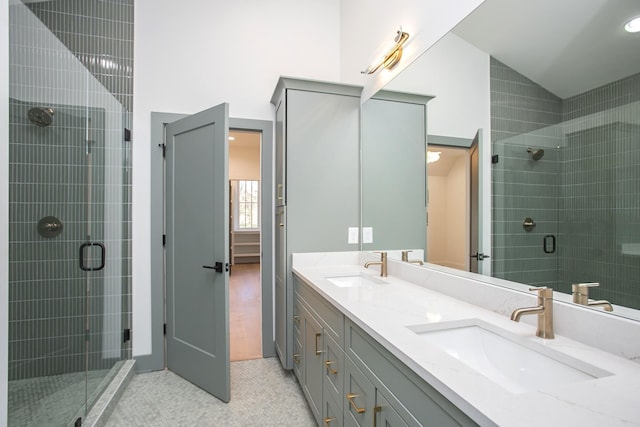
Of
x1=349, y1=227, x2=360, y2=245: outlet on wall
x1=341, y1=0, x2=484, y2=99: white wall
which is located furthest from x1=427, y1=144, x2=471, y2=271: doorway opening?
x1=349, y1=227, x2=360, y2=245: outlet on wall

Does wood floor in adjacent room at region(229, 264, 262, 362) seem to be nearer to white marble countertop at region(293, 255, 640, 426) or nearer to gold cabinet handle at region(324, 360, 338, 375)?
gold cabinet handle at region(324, 360, 338, 375)

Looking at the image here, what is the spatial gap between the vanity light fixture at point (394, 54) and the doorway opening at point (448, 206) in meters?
0.68

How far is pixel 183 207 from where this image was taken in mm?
2498

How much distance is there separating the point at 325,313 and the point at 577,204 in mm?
1158

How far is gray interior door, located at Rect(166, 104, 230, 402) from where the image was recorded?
7.16 feet

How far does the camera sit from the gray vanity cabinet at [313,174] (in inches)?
97.4

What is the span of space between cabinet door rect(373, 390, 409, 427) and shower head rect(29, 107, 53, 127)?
1.85m

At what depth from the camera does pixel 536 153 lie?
1.10 meters

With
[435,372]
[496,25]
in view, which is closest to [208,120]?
[496,25]

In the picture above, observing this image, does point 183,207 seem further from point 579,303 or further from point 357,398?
point 579,303

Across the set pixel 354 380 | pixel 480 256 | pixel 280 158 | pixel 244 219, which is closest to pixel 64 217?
pixel 280 158

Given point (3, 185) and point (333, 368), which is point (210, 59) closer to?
point (3, 185)

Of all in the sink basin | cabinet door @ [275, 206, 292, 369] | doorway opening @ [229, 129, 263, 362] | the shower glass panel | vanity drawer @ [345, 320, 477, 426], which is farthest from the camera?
doorway opening @ [229, 129, 263, 362]

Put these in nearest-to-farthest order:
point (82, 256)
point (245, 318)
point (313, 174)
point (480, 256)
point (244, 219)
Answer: point (480, 256), point (82, 256), point (313, 174), point (245, 318), point (244, 219)
